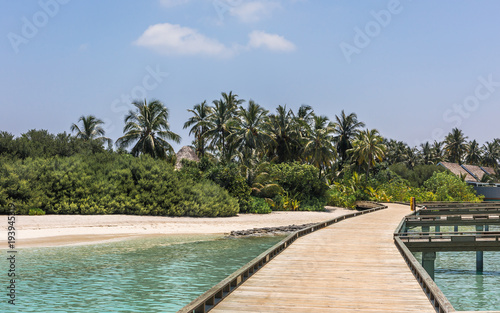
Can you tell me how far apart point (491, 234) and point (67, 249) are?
18.8 m

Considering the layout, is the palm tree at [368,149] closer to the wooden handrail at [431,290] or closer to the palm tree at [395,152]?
the palm tree at [395,152]

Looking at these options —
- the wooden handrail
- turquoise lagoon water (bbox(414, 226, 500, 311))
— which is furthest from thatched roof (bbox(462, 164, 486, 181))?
the wooden handrail

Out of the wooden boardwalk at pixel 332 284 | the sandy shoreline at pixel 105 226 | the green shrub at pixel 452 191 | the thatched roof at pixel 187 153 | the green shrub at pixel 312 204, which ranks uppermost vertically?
the thatched roof at pixel 187 153

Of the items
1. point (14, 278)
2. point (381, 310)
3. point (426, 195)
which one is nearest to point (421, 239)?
point (381, 310)

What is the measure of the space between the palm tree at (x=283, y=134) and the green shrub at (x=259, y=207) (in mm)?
16219

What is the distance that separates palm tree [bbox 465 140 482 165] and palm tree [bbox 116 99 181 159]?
81.7 metres

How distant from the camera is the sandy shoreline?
24.5m

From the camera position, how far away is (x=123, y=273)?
54.3ft

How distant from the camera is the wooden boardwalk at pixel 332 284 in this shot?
298 inches


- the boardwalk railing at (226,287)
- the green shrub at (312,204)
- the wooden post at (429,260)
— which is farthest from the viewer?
the green shrub at (312,204)

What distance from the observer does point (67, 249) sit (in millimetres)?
21828

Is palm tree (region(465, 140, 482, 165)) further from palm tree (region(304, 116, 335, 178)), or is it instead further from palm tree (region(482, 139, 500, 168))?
palm tree (region(304, 116, 335, 178))

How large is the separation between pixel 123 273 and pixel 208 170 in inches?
933

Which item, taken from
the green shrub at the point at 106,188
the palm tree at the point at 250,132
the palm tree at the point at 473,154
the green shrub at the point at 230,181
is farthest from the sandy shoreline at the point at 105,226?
the palm tree at the point at 473,154
